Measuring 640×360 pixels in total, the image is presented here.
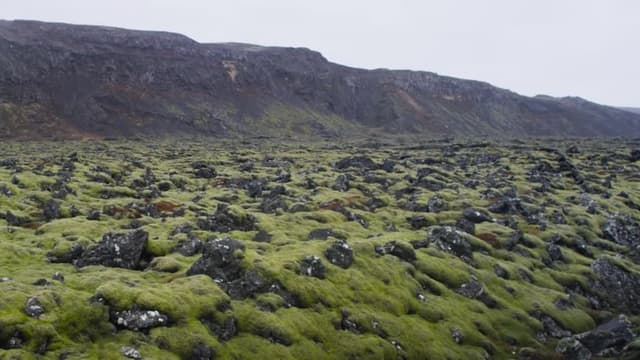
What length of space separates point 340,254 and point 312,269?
3335 millimetres

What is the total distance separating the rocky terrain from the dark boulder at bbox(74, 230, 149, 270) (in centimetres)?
11

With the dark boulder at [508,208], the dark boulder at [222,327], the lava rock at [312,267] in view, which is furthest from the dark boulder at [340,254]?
the dark boulder at [508,208]

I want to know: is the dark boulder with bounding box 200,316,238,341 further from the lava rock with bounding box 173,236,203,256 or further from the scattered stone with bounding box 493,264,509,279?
the scattered stone with bounding box 493,264,509,279

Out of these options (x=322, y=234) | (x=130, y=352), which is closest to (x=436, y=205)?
(x=322, y=234)

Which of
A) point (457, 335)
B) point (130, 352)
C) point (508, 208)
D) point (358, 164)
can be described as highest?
point (508, 208)

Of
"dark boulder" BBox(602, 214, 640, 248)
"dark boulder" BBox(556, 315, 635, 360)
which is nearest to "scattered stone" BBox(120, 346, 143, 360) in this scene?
"dark boulder" BBox(556, 315, 635, 360)

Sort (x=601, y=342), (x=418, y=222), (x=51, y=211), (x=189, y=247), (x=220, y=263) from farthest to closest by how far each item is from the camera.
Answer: (x=418, y=222), (x=51, y=211), (x=189, y=247), (x=220, y=263), (x=601, y=342)

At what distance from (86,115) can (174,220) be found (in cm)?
13404

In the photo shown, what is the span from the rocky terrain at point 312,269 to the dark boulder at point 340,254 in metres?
0.09

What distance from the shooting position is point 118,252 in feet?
118

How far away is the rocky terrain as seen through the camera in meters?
28.0

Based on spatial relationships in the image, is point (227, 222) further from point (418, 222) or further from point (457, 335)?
point (457, 335)

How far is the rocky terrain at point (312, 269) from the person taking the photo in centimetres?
2797

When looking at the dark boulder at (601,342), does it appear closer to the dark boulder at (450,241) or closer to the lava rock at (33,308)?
the dark boulder at (450,241)
